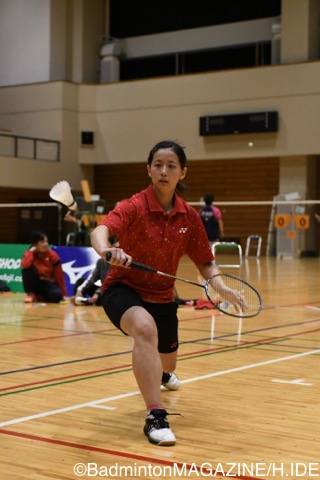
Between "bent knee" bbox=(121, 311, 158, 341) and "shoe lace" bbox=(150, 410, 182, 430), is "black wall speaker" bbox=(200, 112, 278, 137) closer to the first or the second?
"bent knee" bbox=(121, 311, 158, 341)

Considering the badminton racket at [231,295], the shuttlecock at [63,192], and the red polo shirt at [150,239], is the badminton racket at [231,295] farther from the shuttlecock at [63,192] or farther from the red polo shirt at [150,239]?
the shuttlecock at [63,192]

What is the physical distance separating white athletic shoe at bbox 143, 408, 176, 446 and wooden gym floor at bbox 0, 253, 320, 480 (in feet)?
0.14

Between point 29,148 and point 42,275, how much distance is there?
16249 mm

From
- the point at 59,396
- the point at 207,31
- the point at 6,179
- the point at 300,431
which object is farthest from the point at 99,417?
the point at 207,31

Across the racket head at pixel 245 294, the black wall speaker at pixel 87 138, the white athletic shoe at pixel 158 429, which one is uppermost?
the black wall speaker at pixel 87 138

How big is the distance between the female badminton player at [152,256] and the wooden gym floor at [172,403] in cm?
39

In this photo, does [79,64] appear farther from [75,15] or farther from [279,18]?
[279,18]

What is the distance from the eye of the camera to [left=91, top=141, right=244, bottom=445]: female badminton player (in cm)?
432

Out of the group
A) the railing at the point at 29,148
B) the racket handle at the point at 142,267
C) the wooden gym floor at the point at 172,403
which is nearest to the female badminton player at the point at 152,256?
the racket handle at the point at 142,267

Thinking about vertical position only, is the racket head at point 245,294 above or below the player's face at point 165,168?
below

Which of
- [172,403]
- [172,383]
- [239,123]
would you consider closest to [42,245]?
[172,383]

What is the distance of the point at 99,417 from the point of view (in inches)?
189

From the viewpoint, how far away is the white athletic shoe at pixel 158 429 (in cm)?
413

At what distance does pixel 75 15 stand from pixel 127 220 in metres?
26.8
